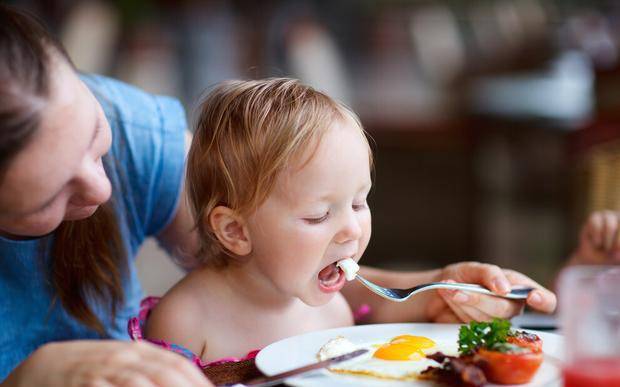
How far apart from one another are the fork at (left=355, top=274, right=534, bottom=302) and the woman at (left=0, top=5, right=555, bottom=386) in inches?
0.6

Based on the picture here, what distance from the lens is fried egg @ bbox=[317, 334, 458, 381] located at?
0.93 metres

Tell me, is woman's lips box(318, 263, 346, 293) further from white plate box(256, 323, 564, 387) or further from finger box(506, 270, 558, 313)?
finger box(506, 270, 558, 313)

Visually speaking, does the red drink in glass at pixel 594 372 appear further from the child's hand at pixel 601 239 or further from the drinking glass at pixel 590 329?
the child's hand at pixel 601 239

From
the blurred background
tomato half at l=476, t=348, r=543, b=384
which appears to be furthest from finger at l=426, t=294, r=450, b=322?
the blurred background

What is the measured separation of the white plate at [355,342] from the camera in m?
0.89

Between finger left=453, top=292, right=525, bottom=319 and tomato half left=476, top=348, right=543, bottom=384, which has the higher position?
tomato half left=476, top=348, right=543, bottom=384

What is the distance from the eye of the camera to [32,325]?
1.32 metres

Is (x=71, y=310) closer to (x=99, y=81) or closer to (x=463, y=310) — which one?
(x=99, y=81)

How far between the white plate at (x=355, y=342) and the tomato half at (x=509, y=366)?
0.02 meters

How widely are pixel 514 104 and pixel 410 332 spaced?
505cm

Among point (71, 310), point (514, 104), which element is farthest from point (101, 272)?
point (514, 104)

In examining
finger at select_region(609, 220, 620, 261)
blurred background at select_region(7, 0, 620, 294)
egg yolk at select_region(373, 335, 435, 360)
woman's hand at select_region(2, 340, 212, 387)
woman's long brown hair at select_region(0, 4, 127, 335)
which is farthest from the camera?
blurred background at select_region(7, 0, 620, 294)

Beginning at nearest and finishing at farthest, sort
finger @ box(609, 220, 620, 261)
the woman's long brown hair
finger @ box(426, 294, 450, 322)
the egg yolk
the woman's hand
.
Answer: the woman's hand < the woman's long brown hair < the egg yolk < finger @ box(426, 294, 450, 322) < finger @ box(609, 220, 620, 261)

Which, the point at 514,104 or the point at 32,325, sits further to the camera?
the point at 514,104
